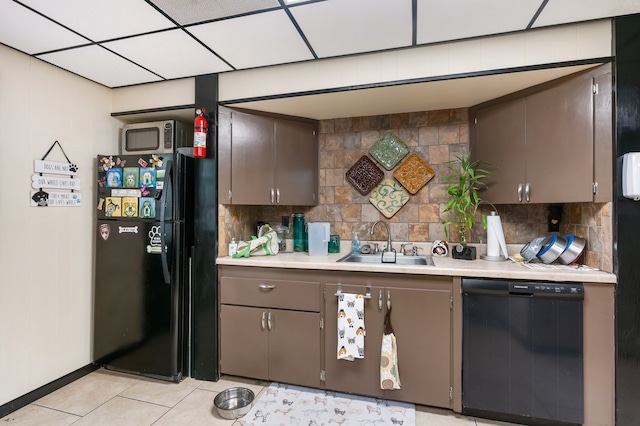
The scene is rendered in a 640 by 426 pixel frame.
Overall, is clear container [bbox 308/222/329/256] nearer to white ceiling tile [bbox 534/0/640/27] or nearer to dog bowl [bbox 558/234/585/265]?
dog bowl [bbox 558/234/585/265]

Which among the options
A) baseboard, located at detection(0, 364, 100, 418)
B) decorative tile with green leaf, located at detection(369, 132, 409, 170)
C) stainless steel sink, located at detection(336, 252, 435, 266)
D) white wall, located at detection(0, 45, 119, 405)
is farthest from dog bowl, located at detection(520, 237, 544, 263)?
baseboard, located at detection(0, 364, 100, 418)

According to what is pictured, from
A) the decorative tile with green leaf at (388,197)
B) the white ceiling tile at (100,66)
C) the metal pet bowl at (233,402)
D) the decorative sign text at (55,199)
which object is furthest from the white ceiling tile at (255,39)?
the metal pet bowl at (233,402)

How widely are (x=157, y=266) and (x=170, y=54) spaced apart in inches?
59.3

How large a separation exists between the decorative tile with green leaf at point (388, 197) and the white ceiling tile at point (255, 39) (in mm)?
1223

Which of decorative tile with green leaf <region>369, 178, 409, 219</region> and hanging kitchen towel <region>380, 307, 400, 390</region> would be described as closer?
hanging kitchen towel <region>380, 307, 400, 390</region>

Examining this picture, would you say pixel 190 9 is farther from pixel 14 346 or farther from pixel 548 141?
pixel 14 346

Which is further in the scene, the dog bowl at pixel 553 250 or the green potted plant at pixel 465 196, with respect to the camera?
the green potted plant at pixel 465 196

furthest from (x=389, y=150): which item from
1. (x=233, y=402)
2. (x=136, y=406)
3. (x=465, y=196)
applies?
(x=136, y=406)

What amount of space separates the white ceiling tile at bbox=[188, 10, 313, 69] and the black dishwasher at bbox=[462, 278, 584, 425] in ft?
6.03

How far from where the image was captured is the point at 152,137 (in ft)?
8.83

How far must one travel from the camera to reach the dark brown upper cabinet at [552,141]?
6.01 ft

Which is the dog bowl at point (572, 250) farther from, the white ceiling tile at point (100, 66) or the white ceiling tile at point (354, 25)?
the white ceiling tile at point (100, 66)

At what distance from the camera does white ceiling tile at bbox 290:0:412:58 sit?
1629mm

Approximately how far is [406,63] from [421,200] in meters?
1.12
